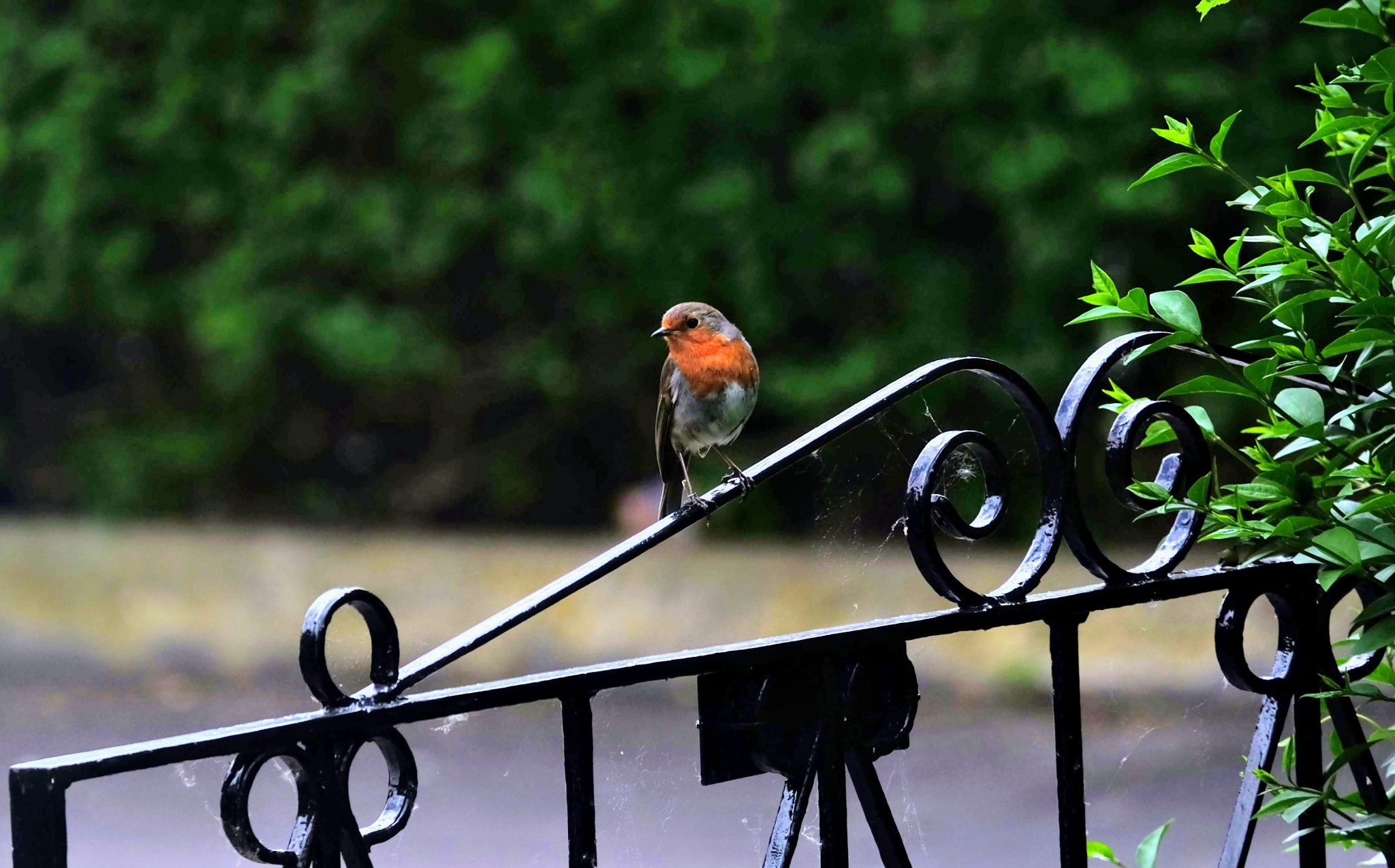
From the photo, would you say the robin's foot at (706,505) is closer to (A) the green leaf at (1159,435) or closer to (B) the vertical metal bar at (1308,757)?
(A) the green leaf at (1159,435)

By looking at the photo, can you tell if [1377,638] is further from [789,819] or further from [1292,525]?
[789,819]

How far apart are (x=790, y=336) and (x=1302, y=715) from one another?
12.0ft

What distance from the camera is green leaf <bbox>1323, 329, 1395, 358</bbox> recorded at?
3.38ft

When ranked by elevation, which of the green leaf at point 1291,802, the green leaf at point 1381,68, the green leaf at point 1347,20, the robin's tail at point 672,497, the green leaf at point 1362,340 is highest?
the robin's tail at point 672,497

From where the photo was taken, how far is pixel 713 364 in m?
2.46

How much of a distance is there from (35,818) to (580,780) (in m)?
0.33

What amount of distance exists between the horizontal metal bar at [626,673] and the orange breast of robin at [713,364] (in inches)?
49.8

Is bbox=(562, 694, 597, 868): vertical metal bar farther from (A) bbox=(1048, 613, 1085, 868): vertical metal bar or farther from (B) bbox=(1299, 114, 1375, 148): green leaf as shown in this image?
(B) bbox=(1299, 114, 1375, 148): green leaf

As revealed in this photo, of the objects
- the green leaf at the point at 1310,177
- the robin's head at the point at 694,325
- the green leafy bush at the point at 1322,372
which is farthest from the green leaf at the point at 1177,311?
the robin's head at the point at 694,325

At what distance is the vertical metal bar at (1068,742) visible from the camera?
1.13m

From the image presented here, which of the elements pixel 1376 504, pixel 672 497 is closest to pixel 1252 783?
pixel 1376 504

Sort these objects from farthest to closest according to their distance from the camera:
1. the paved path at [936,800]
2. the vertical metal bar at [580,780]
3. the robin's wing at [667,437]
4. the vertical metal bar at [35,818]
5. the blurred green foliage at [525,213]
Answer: the blurred green foliage at [525,213]
the paved path at [936,800]
the robin's wing at [667,437]
the vertical metal bar at [580,780]
the vertical metal bar at [35,818]

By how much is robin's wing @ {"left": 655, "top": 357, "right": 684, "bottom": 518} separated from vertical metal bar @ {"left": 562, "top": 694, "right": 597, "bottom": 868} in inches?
64.2

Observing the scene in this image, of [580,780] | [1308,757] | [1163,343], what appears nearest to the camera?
[580,780]
